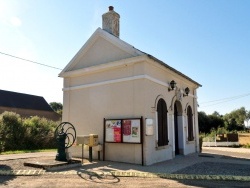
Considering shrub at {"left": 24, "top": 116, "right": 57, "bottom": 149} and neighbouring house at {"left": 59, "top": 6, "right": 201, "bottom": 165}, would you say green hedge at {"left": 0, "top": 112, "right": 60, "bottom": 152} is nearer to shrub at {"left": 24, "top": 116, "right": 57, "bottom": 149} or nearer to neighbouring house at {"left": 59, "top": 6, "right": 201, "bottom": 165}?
shrub at {"left": 24, "top": 116, "right": 57, "bottom": 149}

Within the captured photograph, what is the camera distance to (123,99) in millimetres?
12328

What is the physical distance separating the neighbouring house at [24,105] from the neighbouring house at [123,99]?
110 ft

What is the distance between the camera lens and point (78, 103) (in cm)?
1427

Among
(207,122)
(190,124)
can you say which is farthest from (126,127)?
(207,122)

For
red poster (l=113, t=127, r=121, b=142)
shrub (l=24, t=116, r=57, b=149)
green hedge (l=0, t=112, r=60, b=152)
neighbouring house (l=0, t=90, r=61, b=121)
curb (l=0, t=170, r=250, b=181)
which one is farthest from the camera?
neighbouring house (l=0, t=90, r=61, b=121)

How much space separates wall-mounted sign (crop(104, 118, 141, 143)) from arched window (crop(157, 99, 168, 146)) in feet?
5.49

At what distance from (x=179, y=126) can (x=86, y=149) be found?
612 centimetres

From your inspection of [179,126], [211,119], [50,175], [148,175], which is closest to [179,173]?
[148,175]

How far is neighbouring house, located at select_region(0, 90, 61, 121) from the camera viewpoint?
146ft

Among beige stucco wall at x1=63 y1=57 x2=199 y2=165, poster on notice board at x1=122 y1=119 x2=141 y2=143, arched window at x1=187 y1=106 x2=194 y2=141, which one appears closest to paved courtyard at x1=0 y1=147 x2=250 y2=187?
poster on notice board at x1=122 y1=119 x2=141 y2=143

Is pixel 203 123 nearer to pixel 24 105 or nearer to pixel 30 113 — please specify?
pixel 30 113

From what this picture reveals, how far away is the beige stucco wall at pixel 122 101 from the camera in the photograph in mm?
11742

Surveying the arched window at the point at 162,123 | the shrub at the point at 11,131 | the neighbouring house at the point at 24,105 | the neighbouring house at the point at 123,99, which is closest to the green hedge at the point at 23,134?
the shrub at the point at 11,131

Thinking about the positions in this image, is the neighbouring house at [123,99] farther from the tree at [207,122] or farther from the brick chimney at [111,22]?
the tree at [207,122]
